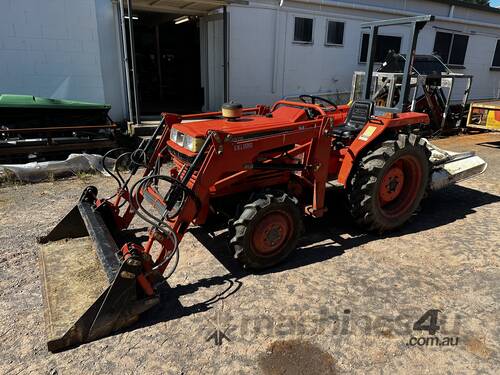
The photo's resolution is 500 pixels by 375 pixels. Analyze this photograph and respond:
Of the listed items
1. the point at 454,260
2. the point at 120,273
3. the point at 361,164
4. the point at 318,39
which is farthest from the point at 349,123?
the point at 318,39

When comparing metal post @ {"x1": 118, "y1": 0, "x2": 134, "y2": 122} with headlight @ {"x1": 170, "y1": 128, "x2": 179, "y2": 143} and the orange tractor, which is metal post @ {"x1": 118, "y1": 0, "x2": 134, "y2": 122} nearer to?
the orange tractor

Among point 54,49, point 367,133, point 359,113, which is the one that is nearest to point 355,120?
point 359,113

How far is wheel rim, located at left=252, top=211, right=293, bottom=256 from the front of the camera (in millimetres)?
3256

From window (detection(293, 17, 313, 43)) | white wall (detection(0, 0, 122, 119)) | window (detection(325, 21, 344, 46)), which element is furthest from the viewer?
window (detection(325, 21, 344, 46))

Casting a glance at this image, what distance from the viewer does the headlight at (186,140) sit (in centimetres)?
324

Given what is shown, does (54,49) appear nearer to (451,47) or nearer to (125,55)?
(125,55)

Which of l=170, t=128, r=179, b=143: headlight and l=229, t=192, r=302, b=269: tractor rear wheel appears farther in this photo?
l=170, t=128, r=179, b=143: headlight

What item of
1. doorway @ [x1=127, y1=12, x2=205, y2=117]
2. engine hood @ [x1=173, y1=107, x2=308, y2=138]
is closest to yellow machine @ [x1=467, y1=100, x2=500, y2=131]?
engine hood @ [x1=173, y1=107, x2=308, y2=138]

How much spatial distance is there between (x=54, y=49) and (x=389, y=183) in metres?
6.90

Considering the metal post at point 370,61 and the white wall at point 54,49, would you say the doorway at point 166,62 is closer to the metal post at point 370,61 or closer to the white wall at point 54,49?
the white wall at point 54,49

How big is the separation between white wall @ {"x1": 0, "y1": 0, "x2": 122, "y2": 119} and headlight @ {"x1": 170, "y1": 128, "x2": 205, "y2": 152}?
17.7 ft

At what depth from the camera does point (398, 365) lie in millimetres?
2463

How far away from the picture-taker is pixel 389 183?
13.5 ft

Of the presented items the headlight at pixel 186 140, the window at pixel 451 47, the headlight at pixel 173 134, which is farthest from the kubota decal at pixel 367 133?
the window at pixel 451 47
